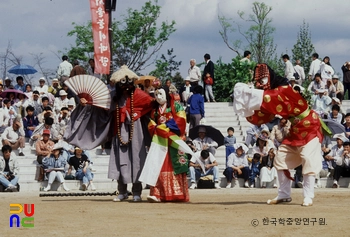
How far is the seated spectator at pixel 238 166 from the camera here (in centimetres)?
1664

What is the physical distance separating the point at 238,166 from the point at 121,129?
5.46 metres

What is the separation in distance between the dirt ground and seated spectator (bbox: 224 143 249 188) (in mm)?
4076

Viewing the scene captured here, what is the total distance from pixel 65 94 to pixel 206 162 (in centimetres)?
501

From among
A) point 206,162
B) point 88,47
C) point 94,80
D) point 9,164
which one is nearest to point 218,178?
point 206,162

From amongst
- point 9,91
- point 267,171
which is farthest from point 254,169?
point 9,91

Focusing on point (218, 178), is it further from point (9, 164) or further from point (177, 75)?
point (177, 75)

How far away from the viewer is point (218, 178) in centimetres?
1659

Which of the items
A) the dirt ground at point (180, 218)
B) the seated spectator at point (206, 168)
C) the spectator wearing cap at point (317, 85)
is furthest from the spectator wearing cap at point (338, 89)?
the dirt ground at point (180, 218)

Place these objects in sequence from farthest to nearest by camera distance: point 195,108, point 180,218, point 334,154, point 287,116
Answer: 1. point 195,108
2. point 334,154
3. point 287,116
4. point 180,218

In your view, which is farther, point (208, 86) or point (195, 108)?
point (208, 86)

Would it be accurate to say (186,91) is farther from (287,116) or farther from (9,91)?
(287,116)

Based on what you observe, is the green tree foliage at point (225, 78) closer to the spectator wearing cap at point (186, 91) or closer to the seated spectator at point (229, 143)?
the spectator wearing cap at point (186, 91)

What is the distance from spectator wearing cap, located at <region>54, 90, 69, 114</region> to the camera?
19.8 meters

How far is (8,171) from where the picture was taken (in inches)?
621
